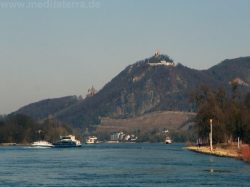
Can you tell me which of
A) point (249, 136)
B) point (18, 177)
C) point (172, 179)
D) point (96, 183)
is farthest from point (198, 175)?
point (249, 136)

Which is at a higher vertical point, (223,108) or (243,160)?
(223,108)

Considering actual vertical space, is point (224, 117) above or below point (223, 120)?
above

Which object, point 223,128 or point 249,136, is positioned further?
point 223,128

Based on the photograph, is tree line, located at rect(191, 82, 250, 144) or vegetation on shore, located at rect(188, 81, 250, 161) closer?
vegetation on shore, located at rect(188, 81, 250, 161)

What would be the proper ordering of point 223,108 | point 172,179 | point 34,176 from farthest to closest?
point 223,108 → point 34,176 → point 172,179

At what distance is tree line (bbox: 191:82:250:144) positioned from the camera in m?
142

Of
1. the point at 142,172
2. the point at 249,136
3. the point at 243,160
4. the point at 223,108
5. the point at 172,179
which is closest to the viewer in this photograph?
the point at 172,179

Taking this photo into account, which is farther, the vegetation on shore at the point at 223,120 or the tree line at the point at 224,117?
the tree line at the point at 224,117

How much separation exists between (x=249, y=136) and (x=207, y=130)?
2401 centimetres

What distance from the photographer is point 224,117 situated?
153m

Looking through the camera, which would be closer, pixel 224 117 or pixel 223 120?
pixel 223 120

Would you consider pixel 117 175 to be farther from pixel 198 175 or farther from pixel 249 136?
pixel 249 136

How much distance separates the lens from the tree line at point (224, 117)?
14188cm

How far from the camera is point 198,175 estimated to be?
75188mm
